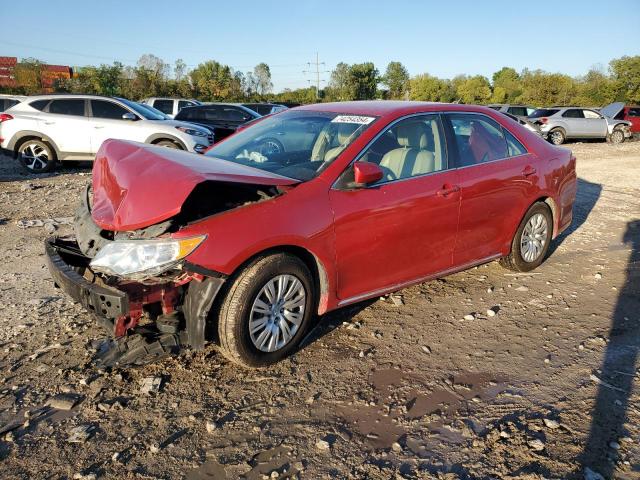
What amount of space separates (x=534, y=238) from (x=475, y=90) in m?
68.4

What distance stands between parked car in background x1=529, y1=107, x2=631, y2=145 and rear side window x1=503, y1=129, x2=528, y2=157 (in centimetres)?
1854

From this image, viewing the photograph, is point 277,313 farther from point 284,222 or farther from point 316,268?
point 284,222

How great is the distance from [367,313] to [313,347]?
2.49ft

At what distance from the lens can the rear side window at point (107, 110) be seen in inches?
442

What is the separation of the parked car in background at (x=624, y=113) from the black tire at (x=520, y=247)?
72.8 feet

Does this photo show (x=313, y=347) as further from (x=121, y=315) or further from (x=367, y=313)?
(x=121, y=315)

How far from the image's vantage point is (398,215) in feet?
12.7

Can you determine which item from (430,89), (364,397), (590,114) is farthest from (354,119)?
(430,89)

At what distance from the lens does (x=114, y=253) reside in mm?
3117

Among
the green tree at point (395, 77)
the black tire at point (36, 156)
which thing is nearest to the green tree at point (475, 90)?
the green tree at point (395, 77)

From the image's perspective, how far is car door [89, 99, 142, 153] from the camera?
11.1 meters

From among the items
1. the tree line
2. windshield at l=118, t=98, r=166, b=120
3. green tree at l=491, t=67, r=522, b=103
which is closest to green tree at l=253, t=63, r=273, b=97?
the tree line

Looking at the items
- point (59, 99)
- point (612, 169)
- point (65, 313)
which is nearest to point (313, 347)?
point (65, 313)

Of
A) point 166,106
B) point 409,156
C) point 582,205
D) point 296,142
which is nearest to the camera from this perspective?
point 409,156
